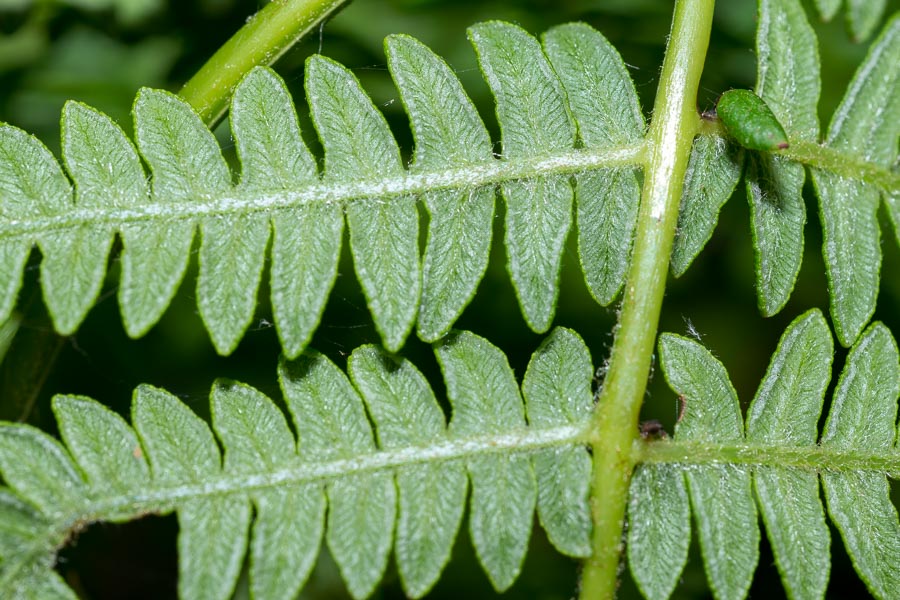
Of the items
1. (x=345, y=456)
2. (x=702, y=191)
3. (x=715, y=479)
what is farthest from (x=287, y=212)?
(x=715, y=479)

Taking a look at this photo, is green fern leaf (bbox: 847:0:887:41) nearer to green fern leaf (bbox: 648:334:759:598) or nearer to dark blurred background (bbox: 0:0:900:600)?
green fern leaf (bbox: 648:334:759:598)

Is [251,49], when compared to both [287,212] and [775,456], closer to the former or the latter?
[287,212]

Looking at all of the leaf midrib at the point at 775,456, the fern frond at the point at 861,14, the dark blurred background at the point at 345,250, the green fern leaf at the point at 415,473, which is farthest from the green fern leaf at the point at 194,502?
the fern frond at the point at 861,14

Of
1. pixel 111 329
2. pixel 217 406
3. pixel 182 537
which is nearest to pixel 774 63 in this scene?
pixel 217 406

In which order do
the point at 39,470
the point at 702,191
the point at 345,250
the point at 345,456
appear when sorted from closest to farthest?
1. the point at 39,470
2. the point at 345,456
3. the point at 702,191
4. the point at 345,250

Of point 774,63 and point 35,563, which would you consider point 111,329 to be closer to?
point 35,563

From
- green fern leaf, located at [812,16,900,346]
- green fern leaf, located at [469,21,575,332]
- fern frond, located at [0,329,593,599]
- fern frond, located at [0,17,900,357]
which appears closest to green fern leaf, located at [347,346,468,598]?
fern frond, located at [0,329,593,599]

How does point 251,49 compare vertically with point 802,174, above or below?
above
